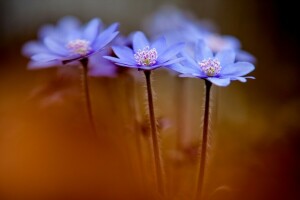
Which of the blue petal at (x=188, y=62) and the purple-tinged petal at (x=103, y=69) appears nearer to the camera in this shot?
the blue petal at (x=188, y=62)

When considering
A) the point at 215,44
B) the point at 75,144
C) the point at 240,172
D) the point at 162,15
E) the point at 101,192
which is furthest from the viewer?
the point at 162,15

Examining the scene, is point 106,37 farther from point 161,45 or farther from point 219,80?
point 219,80

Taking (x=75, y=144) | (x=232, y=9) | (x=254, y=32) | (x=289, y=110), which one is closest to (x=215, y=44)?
(x=289, y=110)

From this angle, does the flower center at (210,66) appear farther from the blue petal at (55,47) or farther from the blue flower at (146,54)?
the blue petal at (55,47)

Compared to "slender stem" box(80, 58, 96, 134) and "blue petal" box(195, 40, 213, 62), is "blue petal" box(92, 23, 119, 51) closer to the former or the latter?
"slender stem" box(80, 58, 96, 134)

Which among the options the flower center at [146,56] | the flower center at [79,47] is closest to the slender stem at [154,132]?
the flower center at [146,56]

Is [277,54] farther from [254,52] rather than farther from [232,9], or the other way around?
[232,9]
